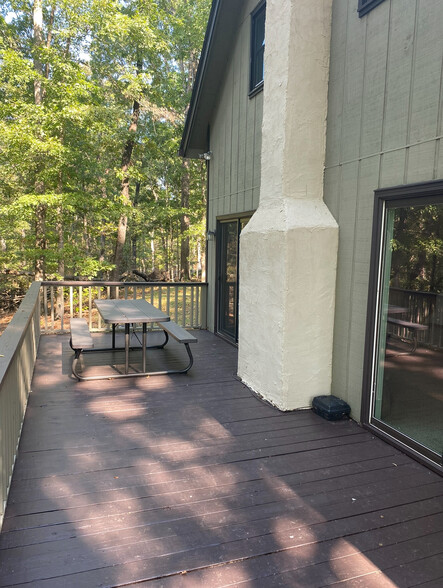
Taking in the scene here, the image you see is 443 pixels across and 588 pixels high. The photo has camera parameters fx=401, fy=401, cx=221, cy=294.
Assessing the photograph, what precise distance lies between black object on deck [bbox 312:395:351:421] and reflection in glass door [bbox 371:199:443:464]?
0.31 m

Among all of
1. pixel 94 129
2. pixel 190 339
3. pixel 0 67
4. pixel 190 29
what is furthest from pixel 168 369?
pixel 190 29

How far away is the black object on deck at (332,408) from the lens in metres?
3.51

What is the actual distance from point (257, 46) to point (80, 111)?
518 cm

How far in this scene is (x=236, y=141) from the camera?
582cm

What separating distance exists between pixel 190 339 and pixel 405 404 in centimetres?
221

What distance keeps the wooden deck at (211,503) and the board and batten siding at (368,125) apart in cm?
86

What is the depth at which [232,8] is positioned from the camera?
5.62 meters

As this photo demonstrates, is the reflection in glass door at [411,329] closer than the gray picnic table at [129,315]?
Yes

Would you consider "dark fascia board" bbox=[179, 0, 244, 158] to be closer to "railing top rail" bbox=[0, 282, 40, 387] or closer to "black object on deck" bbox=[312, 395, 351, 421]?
"railing top rail" bbox=[0, 282, 40, 387]

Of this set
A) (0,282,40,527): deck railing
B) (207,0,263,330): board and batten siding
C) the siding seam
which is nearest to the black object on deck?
the siding seam

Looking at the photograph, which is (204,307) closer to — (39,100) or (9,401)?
(9,401)

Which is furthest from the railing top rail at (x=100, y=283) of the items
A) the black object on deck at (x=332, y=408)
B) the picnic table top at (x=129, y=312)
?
the black object on deck at (x=332, y=408)

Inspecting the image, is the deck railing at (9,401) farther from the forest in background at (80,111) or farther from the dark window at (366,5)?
the forest in background at (80,111)

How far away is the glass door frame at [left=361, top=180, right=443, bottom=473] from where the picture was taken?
2.78 metres
